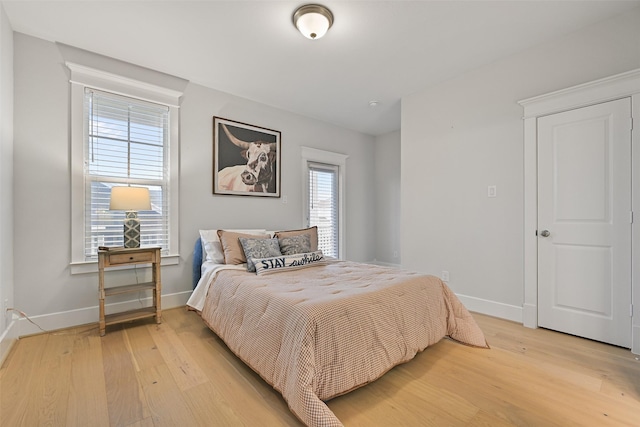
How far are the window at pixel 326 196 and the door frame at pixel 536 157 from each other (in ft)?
8.95

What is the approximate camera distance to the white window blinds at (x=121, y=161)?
8.94 feet

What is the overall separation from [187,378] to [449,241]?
291 centimetres

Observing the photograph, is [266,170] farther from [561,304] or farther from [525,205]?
[561,304]

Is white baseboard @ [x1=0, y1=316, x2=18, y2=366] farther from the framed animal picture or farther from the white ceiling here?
the white ceiling

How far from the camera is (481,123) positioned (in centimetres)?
306

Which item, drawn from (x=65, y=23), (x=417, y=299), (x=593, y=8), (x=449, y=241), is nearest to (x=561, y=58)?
(x=593, y=8)

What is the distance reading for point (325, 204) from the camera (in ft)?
15.9

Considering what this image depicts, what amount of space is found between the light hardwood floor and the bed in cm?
13

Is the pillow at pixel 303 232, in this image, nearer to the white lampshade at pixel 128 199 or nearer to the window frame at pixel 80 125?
the white lampshade at pixel 128 199

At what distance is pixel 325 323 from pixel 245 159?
2.78m

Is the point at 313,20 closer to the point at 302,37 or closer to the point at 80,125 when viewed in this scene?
the point at 302,37

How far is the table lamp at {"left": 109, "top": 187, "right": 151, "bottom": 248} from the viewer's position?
2.51m

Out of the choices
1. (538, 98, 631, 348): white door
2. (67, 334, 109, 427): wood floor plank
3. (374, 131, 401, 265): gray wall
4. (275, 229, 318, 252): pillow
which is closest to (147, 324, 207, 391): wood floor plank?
(67, 334, 109, 427): wood floor plank

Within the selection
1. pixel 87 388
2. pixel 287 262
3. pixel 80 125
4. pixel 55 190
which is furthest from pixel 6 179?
pixel 287 262
